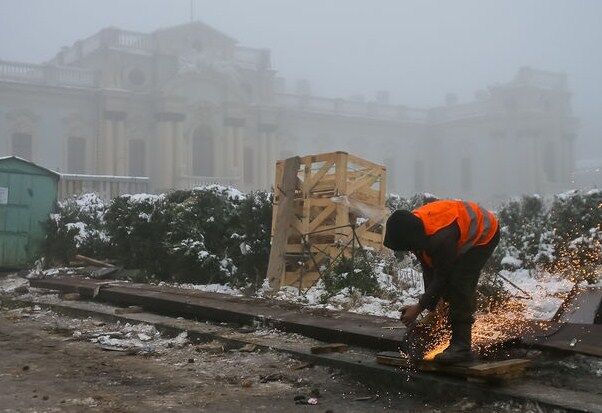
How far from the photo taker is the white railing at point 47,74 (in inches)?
1341

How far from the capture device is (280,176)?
34.2ft

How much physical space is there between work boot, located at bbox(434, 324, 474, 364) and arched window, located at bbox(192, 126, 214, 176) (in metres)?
33.7

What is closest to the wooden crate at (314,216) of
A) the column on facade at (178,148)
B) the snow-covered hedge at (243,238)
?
the snow-covered hedge at (243,238)

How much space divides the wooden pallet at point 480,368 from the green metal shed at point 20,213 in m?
11.7

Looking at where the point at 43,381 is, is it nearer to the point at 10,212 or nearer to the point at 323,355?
the point at 323,355

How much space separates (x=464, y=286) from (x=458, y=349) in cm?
42

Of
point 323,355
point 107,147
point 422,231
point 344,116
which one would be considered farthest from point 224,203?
point 344,116

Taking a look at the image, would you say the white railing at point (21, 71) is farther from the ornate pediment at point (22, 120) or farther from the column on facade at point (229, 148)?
the column on facade at point (229, 148)

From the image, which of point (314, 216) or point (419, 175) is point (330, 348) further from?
point (419, 175)

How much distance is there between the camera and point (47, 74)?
3494 centimetres

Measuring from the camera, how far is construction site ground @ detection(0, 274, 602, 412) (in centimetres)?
426

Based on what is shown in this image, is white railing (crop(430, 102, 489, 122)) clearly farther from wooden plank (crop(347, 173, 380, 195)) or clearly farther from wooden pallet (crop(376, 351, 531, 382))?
wooden pallet (crop(376, 351, 531, 382))

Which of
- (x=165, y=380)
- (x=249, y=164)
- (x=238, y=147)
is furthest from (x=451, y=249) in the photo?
(x=249, y=164)

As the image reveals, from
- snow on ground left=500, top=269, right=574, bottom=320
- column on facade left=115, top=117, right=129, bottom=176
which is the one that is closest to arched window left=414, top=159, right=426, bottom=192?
column on facade left=115, top=117, right=129, bottom=176
